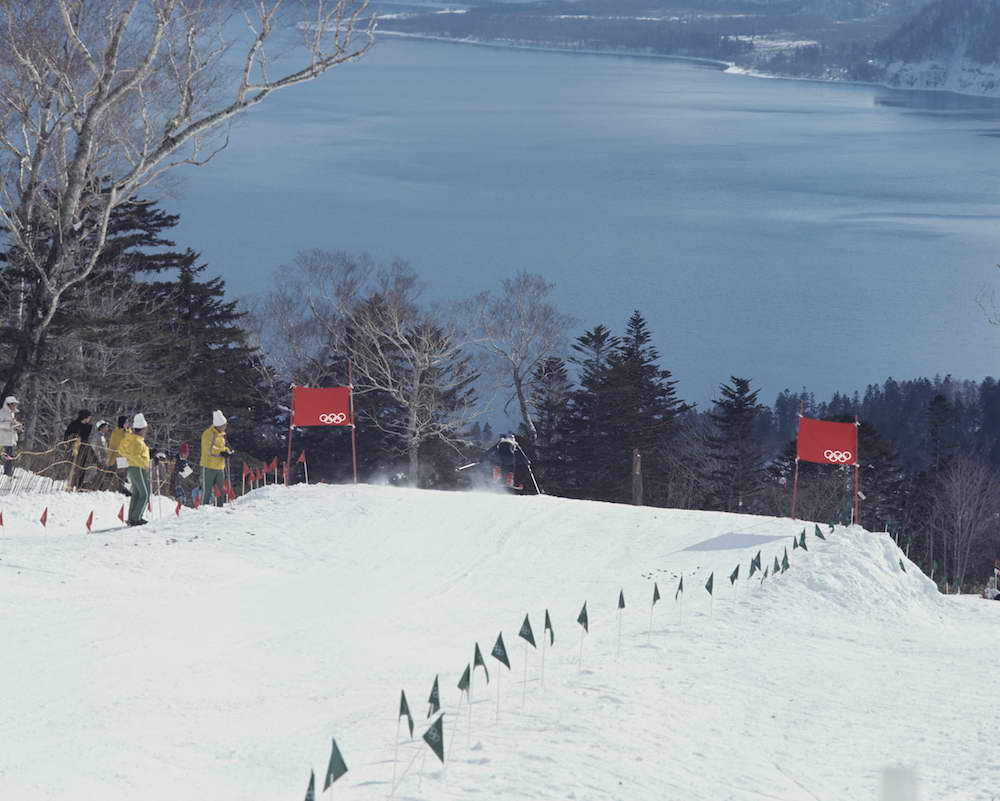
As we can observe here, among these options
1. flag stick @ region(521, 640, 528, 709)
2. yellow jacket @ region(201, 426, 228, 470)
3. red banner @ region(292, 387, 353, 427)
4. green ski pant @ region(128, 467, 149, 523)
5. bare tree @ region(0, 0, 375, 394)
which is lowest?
flag stick @ region(521, 640, 528, 709)

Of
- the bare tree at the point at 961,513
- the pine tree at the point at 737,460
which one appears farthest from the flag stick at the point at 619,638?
the bare tree at the point at 961,513

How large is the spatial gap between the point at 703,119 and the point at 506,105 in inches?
1136

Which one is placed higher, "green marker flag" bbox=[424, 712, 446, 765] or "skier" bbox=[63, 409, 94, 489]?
"skier" bbox=[63, 409, 94, 489]

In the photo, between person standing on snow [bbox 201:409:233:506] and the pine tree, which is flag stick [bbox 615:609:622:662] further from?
the pine tree

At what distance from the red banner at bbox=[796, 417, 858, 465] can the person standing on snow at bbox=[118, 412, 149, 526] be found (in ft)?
25.1

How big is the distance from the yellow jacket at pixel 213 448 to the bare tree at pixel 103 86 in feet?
15.6

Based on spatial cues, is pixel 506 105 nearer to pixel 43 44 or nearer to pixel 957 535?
pixel 957 535

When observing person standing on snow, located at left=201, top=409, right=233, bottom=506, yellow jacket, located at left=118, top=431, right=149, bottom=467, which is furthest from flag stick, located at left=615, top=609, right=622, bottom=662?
person standing on snow, located at left=201, top=409, right=233, bottom=506

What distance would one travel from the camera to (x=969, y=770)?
7168 mm

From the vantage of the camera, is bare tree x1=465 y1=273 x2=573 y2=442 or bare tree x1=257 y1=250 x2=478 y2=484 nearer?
bare tree x1=257 y1=250 x2=478 y2=484

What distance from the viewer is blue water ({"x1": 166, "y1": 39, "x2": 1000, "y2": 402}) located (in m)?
71.3

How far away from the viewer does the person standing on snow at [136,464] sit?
40.8 feet

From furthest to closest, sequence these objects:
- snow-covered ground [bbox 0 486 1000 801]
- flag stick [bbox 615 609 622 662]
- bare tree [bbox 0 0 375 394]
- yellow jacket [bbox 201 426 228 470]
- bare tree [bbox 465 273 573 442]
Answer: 1. bare tree [bbox 465 273 573 442]
2. bare tree [bbox 0 0 375 394]
3. yellow jacket [bbox 201 426 228 470]
4. flag stick [bbox 615 609 622 662]
5. snow-covered ground [bbox 0 486 1000 801]

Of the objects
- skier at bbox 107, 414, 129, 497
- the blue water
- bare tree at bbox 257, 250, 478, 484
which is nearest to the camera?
skier at bbox 107, 414, 129, 497
